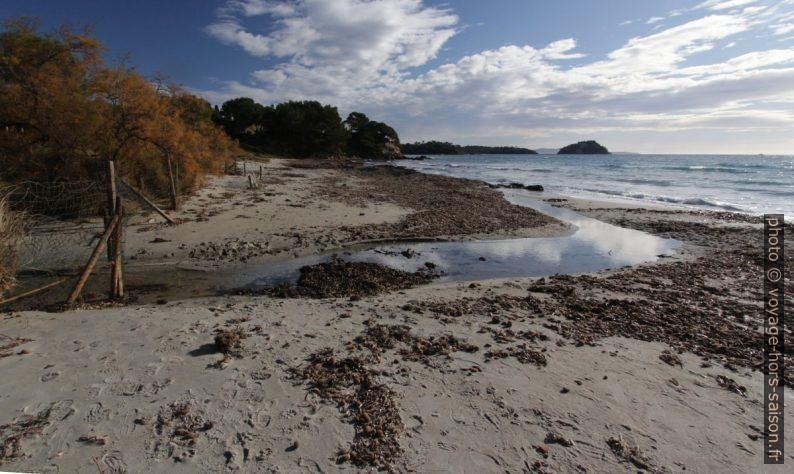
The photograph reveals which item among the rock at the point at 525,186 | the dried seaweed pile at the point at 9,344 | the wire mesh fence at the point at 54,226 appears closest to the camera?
the dried seaweed pile at the point at 9,344

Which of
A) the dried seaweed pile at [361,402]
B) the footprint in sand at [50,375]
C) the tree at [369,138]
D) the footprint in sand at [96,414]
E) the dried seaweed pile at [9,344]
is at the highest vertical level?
the tree at [369,138]

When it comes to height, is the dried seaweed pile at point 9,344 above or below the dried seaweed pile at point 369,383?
above

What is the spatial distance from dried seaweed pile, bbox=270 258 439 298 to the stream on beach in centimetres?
55

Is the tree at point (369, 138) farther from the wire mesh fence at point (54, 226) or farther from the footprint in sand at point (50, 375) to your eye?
the footprint in sand at point (50, 375)

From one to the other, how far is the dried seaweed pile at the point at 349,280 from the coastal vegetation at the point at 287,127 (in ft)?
218

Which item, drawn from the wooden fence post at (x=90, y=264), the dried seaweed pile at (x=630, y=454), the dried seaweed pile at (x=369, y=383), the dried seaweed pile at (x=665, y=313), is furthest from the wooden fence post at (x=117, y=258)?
the dried seaweed pile at (x=630, y=454)

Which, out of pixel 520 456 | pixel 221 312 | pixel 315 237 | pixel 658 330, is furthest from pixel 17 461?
pixel 315 237

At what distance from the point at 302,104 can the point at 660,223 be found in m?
78.3

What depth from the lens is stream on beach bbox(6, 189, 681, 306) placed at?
9.24m

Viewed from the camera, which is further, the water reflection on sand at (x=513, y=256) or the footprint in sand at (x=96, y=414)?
the water reflection on sand at (x=513, y=256)

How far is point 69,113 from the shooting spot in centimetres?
1337

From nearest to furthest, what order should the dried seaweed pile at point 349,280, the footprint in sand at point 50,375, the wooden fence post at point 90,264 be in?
1. the footprint in sand at point 50,375
2. the wooden fence post at point 90,264
3. the dried seaweed pile at point 349,280

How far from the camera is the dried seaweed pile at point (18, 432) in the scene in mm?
3662

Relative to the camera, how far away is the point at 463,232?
52.5ft
